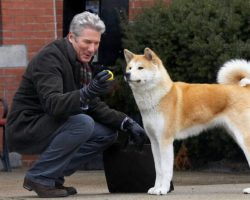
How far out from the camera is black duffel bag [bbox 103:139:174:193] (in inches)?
277

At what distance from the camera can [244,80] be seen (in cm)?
728

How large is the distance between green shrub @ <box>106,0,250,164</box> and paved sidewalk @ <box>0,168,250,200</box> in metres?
0.50

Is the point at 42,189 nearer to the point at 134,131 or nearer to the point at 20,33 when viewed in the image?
the point at 134,131

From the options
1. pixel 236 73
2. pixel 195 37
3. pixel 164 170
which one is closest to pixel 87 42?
pixel 164 170

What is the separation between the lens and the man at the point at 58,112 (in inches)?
255

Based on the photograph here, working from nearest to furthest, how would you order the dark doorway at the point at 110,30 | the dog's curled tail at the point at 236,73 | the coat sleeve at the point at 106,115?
1. the coat sleeve at the point at 106,115
2. the dog's curled tail at the point at 236,73
3. the dark doorway at the point at 110,30

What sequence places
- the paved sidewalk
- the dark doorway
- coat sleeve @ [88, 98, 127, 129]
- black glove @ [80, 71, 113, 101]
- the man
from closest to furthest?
black glove @ [80, 71, 113, 101] < the man < the paved sidewalk < coat sleeve @ [88, 98, 127, 129] < the dark doorway

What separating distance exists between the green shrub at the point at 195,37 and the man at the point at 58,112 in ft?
7.83

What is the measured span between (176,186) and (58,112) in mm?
2172

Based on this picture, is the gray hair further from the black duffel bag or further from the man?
the black duffel bag

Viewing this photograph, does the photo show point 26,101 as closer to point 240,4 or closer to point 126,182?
point 126,182

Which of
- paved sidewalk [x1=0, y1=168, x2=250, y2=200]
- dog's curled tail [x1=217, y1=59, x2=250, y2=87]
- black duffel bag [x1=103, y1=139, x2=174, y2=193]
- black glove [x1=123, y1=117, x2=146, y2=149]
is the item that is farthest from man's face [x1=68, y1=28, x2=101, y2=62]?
dog's curled tail [x1=217, y1=59, x2=250, y2=87]

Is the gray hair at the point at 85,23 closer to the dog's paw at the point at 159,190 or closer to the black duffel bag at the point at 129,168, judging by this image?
the black duffel bag at the point at 129,168

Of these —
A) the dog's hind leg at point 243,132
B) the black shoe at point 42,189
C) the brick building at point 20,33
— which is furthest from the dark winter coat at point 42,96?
the brick building at point 20,33
